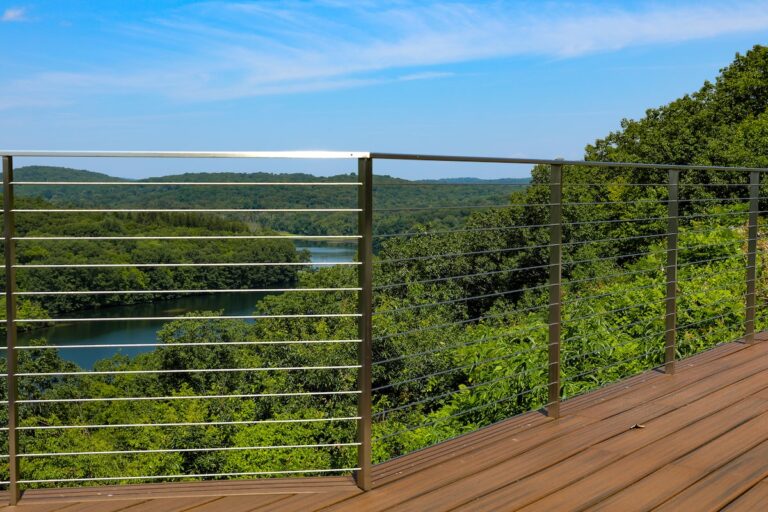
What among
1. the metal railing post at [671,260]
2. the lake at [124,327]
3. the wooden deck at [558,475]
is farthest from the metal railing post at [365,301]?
the lake at [124,327]

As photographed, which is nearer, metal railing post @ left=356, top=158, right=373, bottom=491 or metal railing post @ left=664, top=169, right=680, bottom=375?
metal railing post @ left=356, top=158, right=373, bottom=491

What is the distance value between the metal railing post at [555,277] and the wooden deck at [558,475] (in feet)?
0.44

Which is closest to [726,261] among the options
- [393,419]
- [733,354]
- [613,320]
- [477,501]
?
[613,320]

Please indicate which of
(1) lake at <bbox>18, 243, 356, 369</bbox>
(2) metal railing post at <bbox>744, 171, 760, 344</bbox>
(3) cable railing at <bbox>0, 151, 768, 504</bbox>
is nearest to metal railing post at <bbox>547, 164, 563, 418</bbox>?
(3) cable railing at <bbox>0, 151, 768, 504</bbox>

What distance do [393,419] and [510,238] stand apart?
12.6 meters

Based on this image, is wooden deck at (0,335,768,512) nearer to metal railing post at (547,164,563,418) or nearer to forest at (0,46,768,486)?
metal railing post at (547,164,563,418)

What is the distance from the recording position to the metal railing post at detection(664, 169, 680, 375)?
12.5 ft

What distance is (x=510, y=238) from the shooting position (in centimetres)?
3139

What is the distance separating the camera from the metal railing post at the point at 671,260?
382 cm

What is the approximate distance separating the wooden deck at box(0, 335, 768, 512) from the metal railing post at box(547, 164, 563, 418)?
136mm

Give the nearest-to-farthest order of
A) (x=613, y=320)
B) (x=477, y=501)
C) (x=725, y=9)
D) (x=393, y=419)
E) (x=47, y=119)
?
(x=477, y=501), (x=613, y=320), (x=393, y=419), (x=725, y=9), (x=47, y=119)

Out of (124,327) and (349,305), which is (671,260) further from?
(124,327)

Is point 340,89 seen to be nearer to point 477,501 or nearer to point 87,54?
point 87,54

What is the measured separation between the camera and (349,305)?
32062mm
